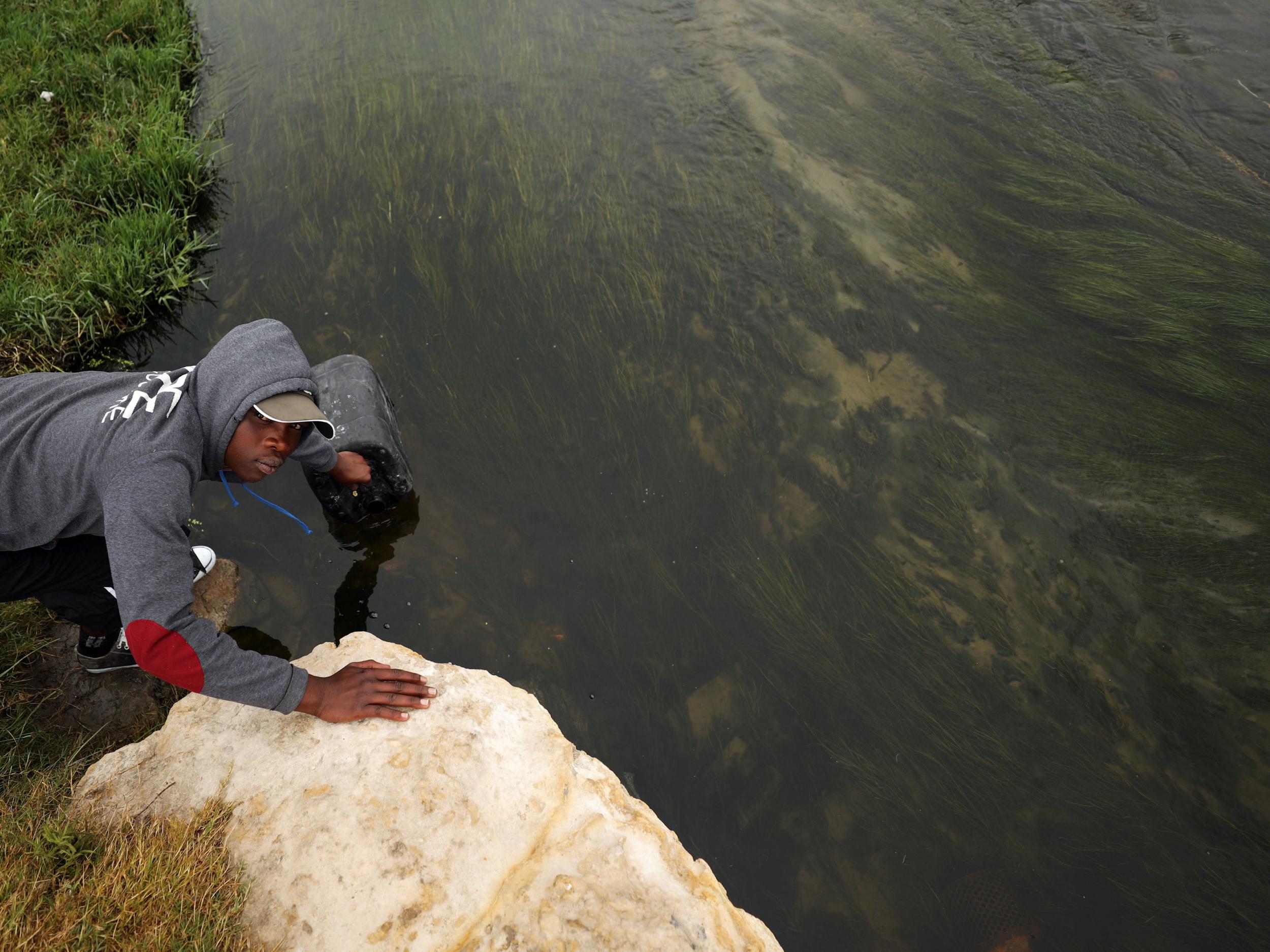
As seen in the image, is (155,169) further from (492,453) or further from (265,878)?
(265,878)

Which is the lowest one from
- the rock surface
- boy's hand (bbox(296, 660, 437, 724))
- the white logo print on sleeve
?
the rock surface

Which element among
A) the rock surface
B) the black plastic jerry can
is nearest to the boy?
the rock surface

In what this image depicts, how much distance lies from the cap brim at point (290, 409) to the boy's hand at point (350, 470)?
676 mm

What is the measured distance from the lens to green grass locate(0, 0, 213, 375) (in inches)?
153

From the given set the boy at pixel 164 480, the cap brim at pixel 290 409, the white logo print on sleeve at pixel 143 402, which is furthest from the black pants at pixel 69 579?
the cap brim at pixel 290 409

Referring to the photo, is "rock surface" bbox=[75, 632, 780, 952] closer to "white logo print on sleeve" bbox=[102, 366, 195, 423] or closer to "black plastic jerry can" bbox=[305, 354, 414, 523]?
"white logo print on sleeve" bbox=[102, 366, 195, 423]

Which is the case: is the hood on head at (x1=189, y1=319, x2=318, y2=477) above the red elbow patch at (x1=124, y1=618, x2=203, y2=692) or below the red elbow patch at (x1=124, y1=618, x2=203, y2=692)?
above

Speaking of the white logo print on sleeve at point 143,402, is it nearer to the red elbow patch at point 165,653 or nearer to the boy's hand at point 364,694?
the red elbow patch at point 165,653

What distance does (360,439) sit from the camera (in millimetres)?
3121

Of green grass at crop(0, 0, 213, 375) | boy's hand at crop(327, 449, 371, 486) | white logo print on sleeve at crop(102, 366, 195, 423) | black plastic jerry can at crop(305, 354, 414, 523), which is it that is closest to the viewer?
white logo print on sleeve at crop(102, 366, 195, 423)

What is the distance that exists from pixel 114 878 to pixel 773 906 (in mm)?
1923

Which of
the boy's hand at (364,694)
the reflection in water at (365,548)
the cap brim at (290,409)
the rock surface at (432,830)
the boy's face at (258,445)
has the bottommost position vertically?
the reflection in water at (365,548)

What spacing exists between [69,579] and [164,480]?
2.82 feet

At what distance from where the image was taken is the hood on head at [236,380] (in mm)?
2176
